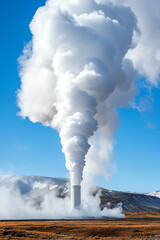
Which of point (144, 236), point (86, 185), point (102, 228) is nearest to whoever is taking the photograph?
point (144, 236)

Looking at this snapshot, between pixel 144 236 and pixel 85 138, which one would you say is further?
pixel 85 138

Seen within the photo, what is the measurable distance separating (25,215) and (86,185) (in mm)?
28309

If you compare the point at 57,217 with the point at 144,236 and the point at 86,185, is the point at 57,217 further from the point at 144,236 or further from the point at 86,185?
the point at 144,236

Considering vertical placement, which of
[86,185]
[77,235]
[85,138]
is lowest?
[77,235]

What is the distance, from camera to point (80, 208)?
263 feet

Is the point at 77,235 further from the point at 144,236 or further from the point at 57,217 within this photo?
the point at 57,217

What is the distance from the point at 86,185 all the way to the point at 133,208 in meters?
80.7

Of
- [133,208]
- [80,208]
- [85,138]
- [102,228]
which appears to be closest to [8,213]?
[80,208]

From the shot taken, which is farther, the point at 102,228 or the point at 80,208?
the point at 80,208

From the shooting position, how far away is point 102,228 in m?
52.2

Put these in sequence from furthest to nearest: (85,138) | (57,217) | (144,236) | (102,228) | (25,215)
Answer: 1. (25,215)
2. (57,217)
3. (85,138)
4. (102,228)
5. (144,236)

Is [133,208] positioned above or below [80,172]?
below

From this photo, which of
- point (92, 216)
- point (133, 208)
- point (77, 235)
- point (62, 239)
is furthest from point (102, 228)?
point (133, 208)

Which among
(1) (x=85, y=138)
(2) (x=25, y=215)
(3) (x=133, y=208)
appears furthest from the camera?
(3) (x=133, y=208)
